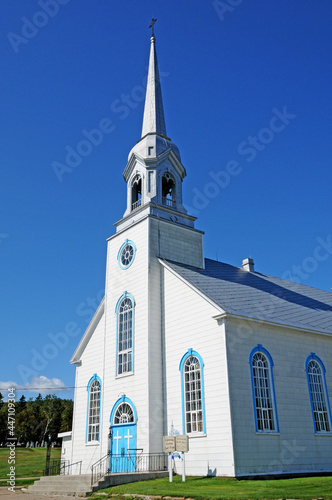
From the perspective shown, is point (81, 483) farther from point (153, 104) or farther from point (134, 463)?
point (153, 104)

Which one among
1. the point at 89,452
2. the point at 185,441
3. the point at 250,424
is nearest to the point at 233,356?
the point at 250,424

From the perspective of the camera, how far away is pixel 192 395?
61.5ft

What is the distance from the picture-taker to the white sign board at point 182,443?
16.7m

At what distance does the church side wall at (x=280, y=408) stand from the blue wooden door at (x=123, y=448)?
217 inches

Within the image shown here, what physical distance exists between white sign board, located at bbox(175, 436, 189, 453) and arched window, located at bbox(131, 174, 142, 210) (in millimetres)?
13213

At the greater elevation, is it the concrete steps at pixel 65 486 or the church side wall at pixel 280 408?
the church side wall at pixel 280 408

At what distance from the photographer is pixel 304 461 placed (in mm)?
18031

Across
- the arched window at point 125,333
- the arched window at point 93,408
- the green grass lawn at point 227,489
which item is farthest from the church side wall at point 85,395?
the green grass lawn at point 227,489

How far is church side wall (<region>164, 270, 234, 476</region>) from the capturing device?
1680 centimetres

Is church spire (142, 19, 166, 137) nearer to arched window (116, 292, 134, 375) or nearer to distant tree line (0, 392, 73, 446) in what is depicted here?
arched window (116, 292, 134, 375)

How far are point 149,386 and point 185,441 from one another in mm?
3691

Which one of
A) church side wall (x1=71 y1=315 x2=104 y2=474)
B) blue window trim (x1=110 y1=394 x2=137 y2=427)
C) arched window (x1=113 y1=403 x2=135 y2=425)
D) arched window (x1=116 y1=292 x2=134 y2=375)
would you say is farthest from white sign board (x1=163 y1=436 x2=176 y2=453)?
church side wall (x1=71 y1=315 x2=104 y2=474)

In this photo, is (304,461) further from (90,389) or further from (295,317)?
(90,389)

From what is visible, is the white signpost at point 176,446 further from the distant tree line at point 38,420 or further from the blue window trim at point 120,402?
the distant tree line at point 38,420
